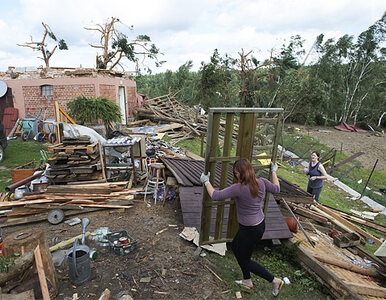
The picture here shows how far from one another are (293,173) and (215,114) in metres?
11.3

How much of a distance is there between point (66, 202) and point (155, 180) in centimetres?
240

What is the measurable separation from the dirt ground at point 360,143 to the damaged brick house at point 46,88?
18.0 m

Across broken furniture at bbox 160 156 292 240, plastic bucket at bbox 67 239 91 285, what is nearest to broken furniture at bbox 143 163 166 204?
broken furniture at bbox 160 156 292 240

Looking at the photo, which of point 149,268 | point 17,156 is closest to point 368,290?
point 149,268

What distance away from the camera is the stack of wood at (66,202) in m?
5.61

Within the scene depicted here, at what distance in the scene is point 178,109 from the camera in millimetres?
22375

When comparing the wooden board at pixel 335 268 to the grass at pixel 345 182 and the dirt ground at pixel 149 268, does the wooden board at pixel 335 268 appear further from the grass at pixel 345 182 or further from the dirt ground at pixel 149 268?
the dirt ground at pixel 149 268

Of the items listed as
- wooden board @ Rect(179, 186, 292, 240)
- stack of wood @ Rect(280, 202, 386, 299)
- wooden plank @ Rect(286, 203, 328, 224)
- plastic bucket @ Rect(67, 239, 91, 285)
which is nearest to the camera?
plastic bucket @ Rect(67, 239, 91, 285)

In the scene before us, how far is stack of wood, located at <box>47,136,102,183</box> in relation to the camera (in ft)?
21.3

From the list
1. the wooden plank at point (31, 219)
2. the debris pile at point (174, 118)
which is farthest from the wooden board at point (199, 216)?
the debris pile at point (174, 118)

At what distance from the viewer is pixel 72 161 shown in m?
6.57

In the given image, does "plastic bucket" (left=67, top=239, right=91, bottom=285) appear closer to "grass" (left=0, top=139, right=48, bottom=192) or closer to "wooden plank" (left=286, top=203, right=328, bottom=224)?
"wooden plank" (left=286, top=203, right=328, bottom=224)

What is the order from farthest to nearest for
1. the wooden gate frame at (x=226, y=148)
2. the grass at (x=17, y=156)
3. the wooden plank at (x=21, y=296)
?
the grass at (x=17, y=156)
the wooden gate frame at (x=226, y=148)
the wooden plank at (x=21, y=296)

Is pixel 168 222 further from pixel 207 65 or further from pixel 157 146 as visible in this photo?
pixel 207 65
